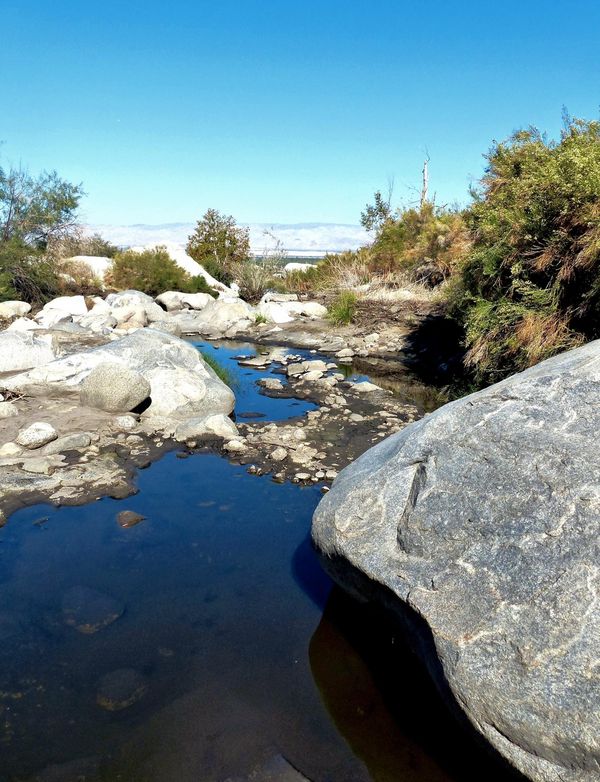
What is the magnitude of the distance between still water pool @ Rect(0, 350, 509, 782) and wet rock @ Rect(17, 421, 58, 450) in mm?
1645

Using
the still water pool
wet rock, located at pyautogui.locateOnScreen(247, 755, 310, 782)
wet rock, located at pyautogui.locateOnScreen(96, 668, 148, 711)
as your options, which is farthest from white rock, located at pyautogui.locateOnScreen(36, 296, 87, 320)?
wet rock, located at pyautogui.locateOnScreen(247, 755, 310, 782)

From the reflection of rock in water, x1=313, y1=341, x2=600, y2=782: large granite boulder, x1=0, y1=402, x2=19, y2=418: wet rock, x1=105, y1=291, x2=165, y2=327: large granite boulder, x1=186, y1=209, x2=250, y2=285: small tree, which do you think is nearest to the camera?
x1=313, y1=341, x2=600, y2=782: large granite boulder

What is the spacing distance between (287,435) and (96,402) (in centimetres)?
276

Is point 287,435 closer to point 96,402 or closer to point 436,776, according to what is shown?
point 96,402

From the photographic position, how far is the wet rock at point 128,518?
5.78 metres

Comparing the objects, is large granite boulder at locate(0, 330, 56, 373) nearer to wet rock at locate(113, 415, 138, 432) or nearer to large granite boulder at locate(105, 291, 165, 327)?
wet rock at locate(113, 415, 138, 432)

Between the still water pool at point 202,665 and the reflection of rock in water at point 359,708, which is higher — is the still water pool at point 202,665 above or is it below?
below

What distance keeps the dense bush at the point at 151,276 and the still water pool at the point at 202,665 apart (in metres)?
19.2

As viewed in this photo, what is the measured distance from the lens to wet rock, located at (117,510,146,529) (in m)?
5.78

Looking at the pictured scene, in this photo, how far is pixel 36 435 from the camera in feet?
24.1

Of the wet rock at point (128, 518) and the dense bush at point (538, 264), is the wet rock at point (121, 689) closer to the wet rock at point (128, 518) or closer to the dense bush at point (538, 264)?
the wet rock at point (128, 518)

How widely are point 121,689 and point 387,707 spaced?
163cm

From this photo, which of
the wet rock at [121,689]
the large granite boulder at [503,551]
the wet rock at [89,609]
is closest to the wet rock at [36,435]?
the wet rock at [89,609]

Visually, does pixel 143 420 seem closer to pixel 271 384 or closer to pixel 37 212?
pixel 271 384
